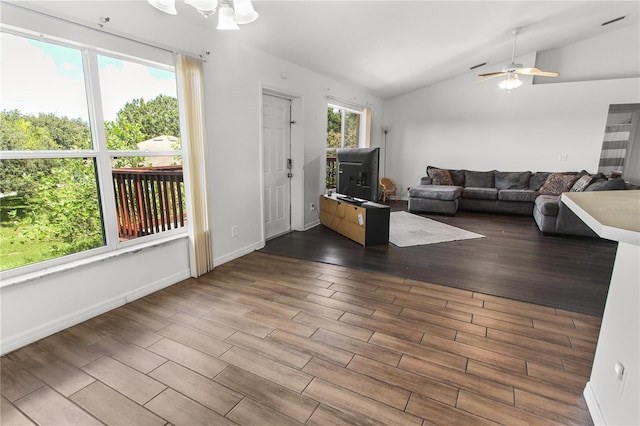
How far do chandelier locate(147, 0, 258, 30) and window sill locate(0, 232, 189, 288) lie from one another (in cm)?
183

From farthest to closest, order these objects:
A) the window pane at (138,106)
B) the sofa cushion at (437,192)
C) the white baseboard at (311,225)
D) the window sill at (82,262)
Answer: the sofa cushion at (437,192)
the white baseboard at (311,225)
the window pane at (138,106)
the window sill at (82,262)

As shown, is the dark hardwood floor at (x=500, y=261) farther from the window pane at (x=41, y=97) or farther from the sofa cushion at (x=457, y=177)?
the window pane at (x=41, y=97)

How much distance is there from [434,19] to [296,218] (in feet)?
10.2

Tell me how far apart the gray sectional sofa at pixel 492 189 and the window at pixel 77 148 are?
4.79 metres

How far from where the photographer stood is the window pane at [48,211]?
2.13 meters

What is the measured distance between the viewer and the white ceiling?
106 inches

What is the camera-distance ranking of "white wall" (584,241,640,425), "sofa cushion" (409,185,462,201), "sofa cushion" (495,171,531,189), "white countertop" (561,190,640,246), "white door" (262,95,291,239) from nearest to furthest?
"white countertop" (561,190,640,246)
"white wall" (584,241,640,425)
"white door" (262,95,291,239)
"sofa cushion" (409,185,462,201)
"sofa cushion" (495,171,531,189)

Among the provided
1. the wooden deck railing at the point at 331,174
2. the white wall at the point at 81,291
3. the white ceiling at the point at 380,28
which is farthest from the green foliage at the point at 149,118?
the wooden deck railing at the point at 331,174

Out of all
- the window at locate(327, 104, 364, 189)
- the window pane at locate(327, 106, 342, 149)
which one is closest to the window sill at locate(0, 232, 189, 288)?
the window at locate(327, 104, 364, 189)

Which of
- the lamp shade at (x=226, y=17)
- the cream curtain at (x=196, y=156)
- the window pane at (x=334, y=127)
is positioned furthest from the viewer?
the window pane at (x=334, y=127)

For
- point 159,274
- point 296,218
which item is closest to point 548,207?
point 296,218

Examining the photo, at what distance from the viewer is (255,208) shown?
404 centimetres

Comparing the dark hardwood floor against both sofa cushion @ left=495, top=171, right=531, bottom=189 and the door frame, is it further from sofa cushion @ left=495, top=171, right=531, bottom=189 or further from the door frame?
sofa cushion @ left=495, top=171, right=531, bottom=189

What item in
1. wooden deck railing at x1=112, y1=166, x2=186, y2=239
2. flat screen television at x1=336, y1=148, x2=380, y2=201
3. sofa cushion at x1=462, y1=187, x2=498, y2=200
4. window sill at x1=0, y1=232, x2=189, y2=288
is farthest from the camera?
sofa cushion at x1=462, y1=187, x2=498, y2=200
